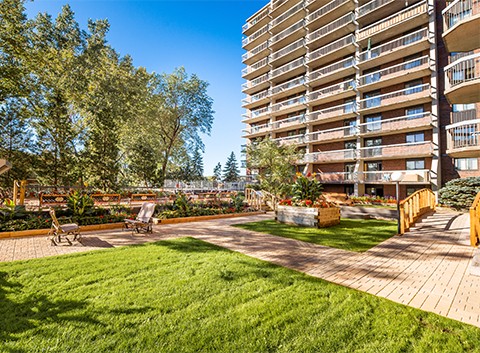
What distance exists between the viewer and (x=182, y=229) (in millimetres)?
10070

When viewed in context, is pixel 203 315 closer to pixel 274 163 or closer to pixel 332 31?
pixel 274 163

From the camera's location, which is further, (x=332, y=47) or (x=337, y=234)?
(x=332, y=47)

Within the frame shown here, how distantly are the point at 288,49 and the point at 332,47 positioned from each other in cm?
714

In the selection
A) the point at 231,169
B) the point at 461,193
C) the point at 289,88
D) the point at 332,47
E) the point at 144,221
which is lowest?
the point at 144,221

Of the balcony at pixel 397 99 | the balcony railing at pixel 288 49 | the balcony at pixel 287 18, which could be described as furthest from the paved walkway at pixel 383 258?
the balcony at pixel 287 18

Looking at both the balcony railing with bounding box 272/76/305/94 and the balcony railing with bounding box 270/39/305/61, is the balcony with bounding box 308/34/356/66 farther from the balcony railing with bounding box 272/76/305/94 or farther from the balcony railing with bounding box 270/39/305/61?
the balcony railing with bounding box 270/39/305/61

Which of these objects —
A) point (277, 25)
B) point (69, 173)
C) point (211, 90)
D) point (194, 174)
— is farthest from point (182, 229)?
point (194, 174)

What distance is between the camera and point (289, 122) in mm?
32156

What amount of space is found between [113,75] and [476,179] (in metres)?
31.4

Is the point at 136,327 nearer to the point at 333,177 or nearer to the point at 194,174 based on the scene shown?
the point at 333,177

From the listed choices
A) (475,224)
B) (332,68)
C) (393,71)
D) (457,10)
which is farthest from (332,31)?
(475,224)

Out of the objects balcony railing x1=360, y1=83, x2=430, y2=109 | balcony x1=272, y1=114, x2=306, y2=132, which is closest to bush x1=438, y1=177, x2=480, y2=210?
balcony railing x1=360, y1=83, x2=430, y2=109

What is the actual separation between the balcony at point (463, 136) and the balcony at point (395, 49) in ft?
32.7

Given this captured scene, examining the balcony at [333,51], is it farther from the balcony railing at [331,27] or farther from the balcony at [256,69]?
the balcony at [256,69]
